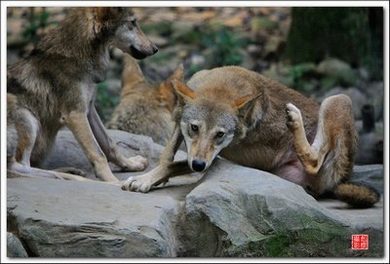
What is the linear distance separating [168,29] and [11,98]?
1144mm

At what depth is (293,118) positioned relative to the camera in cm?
560

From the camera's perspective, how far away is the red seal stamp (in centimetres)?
526

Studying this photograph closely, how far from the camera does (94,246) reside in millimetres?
4887

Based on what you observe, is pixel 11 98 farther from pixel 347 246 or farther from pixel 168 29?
pixel 347 246

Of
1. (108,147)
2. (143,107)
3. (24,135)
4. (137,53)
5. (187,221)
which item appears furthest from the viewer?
(143,107)

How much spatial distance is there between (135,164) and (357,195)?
1415 millimetres

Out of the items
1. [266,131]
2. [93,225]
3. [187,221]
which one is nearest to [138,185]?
[187,221]

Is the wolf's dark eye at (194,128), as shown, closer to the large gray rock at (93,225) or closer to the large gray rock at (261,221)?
the large gray rock at (261,221)

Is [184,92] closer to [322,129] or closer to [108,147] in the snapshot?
[108,147]

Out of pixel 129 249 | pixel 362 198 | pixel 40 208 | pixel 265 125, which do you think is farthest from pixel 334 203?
pixel 40 208

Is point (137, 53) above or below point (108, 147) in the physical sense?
above

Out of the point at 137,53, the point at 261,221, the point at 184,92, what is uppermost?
the point at 137,53

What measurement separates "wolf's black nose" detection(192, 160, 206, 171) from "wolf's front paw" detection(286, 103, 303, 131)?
0.77m

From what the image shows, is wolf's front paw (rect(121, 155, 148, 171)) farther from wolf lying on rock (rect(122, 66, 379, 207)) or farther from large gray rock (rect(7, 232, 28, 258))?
large gray rock (rect(7, 232, 28, 258))
